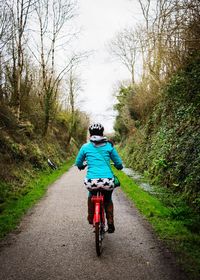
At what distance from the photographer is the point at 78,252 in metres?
5.22

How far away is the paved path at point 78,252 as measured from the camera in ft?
14.4

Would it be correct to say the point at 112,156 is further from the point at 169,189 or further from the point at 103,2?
the point at 103,2

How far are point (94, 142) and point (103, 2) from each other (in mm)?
10192

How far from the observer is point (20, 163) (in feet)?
46.5

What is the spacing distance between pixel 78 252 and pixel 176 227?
2.46 meters

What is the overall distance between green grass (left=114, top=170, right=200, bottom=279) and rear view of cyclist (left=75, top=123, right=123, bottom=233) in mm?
1318

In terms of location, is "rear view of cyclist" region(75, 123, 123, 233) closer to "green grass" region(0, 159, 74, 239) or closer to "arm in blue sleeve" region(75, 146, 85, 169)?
"arm in blue sleeve" region(75, 146, 85, 169)

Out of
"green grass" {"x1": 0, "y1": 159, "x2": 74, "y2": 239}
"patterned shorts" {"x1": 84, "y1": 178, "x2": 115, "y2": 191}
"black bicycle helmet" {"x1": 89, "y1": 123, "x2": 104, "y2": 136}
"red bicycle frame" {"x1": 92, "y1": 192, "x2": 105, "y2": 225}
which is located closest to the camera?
"red bicycle frame" {"x1": 92, "y1": 192, "x2": 105, "y2": 225}

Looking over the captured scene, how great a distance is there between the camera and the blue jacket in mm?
5238

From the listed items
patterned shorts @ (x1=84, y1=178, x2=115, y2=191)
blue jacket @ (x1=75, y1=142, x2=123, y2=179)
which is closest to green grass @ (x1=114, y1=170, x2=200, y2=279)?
patterned shorts @ (x1=84, y1=178, x2=115, y2=191)

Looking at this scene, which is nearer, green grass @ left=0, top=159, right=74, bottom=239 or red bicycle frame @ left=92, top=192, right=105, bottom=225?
red bicycle frame @ left=92, top=192, right=105, bottom=225

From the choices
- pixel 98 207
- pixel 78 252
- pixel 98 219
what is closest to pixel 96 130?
pixel 98 207

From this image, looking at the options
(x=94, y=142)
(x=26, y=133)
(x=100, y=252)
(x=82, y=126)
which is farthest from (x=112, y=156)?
(x=82, y=126)

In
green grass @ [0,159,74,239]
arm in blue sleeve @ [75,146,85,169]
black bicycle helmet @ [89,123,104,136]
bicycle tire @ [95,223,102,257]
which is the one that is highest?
black bicycle helmet @ [89,123,104,136]
